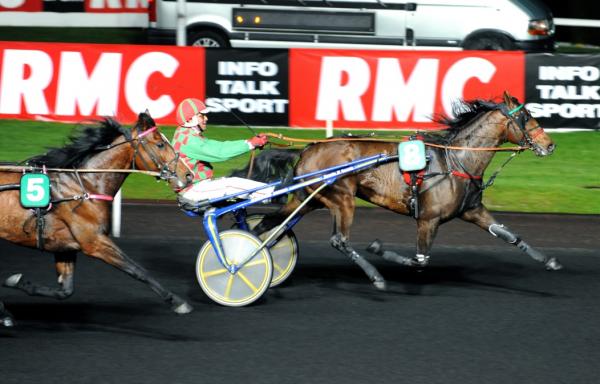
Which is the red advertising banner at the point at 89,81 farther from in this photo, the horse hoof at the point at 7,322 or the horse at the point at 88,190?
the horse hoof at the point at 7,322

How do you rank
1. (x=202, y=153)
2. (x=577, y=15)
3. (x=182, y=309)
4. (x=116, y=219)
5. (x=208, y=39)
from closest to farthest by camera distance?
(x=182, y=309) < (x=202, y=153) < (x=116, y=219) < (x=208, y=39) < (x=577, y=15)

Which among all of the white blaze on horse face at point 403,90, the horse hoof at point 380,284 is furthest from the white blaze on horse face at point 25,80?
the horse hoof at point 380,284

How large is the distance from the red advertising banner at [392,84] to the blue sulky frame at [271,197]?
6.33 m

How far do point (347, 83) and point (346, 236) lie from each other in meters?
6.68

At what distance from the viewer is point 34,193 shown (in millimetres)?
7840

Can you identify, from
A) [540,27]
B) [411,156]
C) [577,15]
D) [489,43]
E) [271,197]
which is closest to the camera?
[271,197]

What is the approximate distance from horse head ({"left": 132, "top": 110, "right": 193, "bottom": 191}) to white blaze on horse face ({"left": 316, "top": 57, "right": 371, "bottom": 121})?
7660mm

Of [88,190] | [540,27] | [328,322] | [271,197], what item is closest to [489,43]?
[540,27]

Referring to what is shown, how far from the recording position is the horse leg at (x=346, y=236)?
903 cm

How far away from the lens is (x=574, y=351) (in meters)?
7.56

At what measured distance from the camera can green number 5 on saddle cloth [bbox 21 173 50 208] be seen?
7.84 m

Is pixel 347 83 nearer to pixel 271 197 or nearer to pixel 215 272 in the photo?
pixel 271 197

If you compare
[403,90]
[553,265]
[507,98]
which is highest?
[403,90]

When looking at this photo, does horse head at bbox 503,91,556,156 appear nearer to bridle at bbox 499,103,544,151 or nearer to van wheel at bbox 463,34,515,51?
bridle at bbox 499,103,544,151
